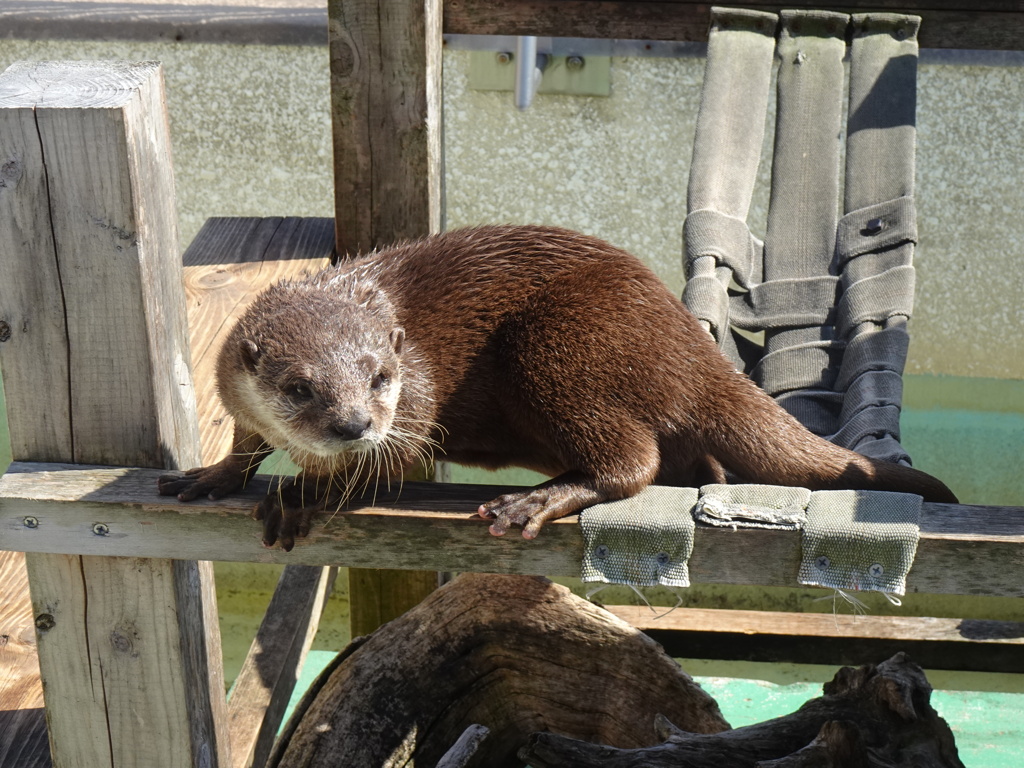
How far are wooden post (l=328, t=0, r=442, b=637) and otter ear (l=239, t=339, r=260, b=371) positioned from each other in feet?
2.45

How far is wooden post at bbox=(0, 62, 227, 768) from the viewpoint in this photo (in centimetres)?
151

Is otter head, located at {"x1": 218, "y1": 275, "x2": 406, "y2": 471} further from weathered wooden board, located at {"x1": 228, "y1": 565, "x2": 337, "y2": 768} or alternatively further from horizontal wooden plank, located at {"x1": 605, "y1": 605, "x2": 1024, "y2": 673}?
horizontal wooden plank, located at {"x1": 605, "y1": 605, "x2": 1024, "y2": 673}

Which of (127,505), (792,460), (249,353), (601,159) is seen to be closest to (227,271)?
(249,353)

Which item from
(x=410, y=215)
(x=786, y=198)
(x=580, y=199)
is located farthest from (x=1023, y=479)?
(x=410, y=215)

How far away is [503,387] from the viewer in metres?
1.94

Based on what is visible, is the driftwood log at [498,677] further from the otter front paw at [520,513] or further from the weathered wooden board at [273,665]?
the otter front paw at [520,513]

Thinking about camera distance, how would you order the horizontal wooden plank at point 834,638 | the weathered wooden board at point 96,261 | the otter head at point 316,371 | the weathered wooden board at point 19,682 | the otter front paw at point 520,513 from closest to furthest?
the weathered wooden board at point 96,261 → the otter front paw at point 520,513 → the otter head at point 316,371 → the weathered wooden board at point 19,682 → the horizontal wooden plank at point 834,638

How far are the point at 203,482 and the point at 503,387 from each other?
53cm

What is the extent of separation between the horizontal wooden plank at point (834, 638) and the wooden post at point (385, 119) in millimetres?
1501

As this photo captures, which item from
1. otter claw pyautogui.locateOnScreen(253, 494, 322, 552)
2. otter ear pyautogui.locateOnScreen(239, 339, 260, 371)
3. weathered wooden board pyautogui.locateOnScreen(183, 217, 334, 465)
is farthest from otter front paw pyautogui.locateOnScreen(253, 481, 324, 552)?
weathered wooden board pyautogui.locateOnScreen(183, 217, 334, 465)

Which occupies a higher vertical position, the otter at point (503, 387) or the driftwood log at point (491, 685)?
the otter at point (503, 387)

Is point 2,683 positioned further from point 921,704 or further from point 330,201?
point 330,201

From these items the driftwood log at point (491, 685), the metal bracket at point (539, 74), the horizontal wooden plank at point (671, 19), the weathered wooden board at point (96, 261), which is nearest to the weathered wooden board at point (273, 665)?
the driftwood log at point (491, 685)

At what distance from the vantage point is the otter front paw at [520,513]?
165 centimetres
